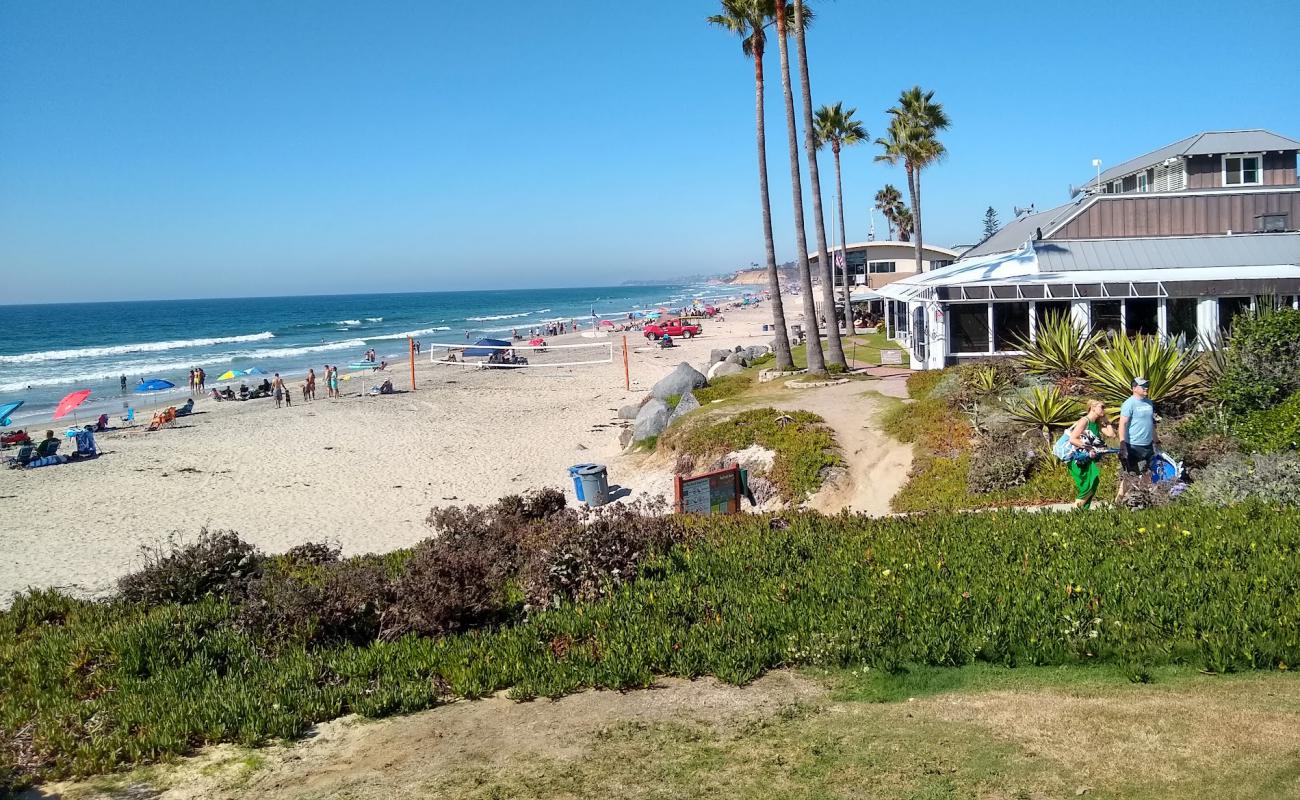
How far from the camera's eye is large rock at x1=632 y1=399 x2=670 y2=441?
20.8 metres

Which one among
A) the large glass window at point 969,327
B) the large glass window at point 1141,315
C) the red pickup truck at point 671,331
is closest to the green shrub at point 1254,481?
the large glass window at point 969,327

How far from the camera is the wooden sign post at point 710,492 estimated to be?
12.3 metres

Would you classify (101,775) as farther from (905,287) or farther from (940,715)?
(905,287)

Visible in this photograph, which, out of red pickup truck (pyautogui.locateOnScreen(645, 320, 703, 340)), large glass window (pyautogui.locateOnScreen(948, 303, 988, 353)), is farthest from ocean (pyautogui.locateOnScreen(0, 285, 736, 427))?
large glass window (pyautogui.locateOnScreen(948, 303, 988, 353))

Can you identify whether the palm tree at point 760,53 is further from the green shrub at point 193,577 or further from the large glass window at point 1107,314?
the green shrub at point 193,577

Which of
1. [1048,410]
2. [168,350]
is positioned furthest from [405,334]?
[1048,410]

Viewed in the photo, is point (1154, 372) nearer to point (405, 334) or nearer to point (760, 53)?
point (760, 53)

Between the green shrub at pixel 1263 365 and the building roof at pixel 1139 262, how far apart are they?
345 inches

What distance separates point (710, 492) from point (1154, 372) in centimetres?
668

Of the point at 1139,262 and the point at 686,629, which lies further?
the point at 1139,262

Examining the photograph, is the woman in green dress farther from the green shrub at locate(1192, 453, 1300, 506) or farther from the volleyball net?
the volleyball net

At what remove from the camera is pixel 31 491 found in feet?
67.4

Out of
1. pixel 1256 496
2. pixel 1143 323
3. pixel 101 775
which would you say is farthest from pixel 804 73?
pixel 101 775

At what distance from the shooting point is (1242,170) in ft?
89.2
